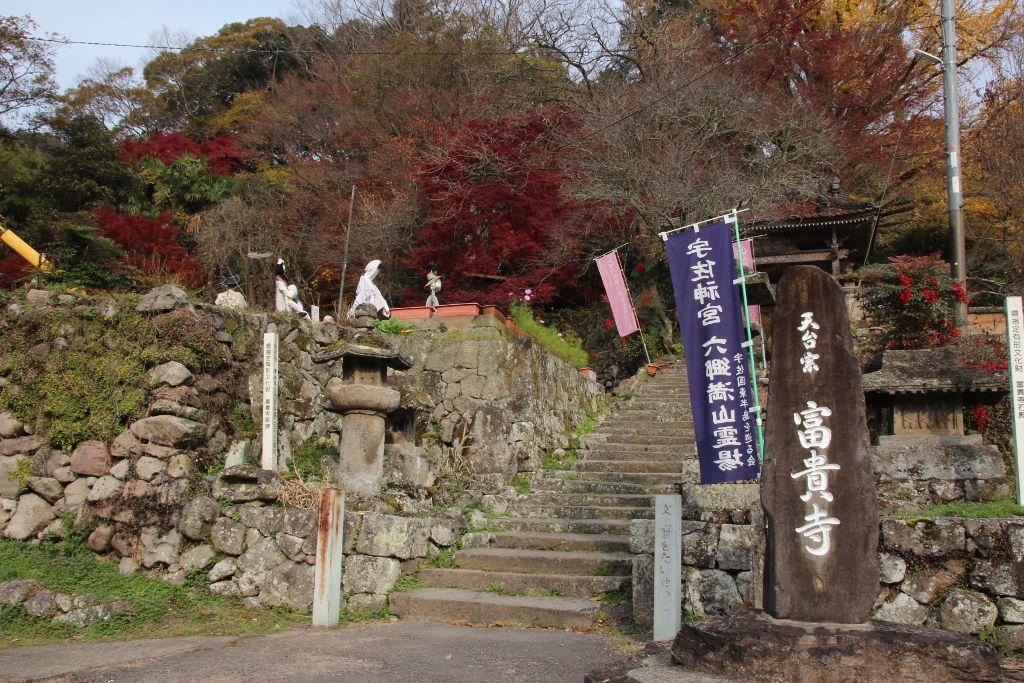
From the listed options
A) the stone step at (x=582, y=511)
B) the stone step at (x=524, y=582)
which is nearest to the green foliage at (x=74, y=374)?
the stone step at (x=524, y=582)

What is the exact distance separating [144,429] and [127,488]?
704 millimetres

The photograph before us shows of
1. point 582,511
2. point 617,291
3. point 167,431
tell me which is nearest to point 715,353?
point 582,511

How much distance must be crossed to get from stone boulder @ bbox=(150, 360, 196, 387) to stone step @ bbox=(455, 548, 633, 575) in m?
3.94

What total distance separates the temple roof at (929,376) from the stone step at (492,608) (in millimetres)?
5276

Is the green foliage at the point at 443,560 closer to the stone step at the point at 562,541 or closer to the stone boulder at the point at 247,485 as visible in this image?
the stone step at the point at 562,541

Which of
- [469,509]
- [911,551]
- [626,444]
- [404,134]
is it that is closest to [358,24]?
[404,134]

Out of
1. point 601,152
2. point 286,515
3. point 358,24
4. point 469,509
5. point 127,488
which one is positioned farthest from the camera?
point 358,24

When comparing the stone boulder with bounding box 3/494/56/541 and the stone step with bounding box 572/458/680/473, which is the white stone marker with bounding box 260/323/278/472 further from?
the stone step with bounding box 572/458/680/473

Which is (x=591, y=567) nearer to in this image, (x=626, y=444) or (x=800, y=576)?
(x=800, y=576)

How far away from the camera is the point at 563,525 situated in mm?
10047

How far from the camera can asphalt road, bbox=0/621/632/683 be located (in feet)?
20.2

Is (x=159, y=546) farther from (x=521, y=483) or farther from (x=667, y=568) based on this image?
(x=667, y=568)

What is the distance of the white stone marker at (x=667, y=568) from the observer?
6832 millimetres

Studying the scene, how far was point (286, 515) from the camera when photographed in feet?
28.0
